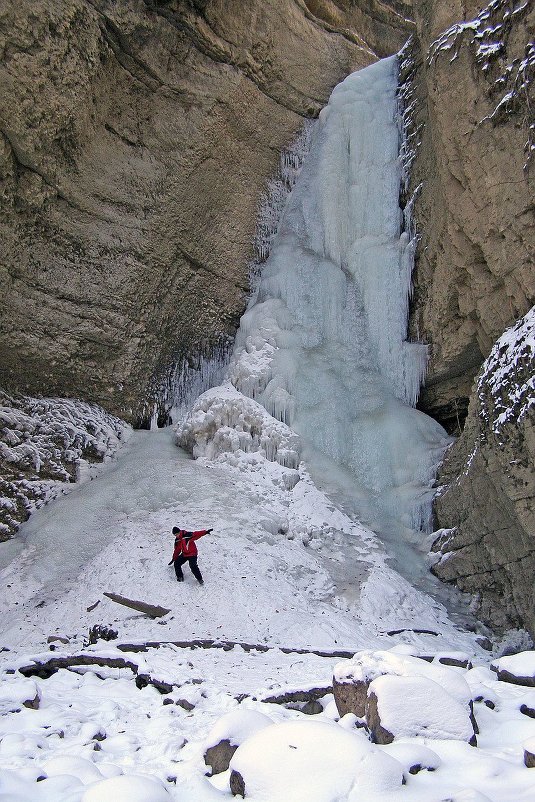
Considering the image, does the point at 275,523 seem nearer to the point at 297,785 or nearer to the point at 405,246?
the point at 405,246

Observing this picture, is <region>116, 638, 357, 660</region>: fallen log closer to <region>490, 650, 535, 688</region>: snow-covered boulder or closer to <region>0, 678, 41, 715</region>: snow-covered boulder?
<region>0, 678, 41, 715</region>: snow-covered boulder

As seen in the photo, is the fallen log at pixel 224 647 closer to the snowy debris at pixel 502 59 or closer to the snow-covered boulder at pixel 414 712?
the snow-covered boulder at pixel 414 712

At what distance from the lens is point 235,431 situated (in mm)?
13703

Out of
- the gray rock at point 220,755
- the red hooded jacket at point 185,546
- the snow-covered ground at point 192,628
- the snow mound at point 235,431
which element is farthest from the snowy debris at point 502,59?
the gray rock at point 220,755

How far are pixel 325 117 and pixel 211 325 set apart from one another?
21.5ft

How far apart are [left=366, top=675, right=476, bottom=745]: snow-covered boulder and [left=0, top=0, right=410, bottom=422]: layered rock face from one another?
12.4m

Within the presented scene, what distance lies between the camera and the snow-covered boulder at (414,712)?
3602 millimetres

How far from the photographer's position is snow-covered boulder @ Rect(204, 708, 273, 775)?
3672 millimetres

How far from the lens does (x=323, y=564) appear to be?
11328mm

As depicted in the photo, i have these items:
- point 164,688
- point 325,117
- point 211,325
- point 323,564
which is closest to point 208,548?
point 323,564

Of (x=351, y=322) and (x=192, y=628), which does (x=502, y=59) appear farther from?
(x=192, y=628)

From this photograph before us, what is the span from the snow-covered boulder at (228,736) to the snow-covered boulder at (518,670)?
209 centimetres

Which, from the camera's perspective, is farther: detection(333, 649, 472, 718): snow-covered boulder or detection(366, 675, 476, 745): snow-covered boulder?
detection(333, 649, 472, 718): snow-covered boulder

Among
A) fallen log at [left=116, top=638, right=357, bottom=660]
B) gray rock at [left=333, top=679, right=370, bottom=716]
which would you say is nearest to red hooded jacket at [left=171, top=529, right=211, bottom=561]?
fallen log at [left=116, top=638, right=357, bottom=660]
